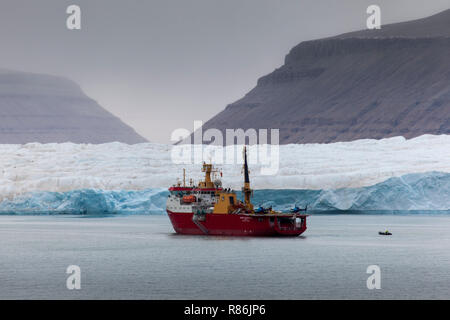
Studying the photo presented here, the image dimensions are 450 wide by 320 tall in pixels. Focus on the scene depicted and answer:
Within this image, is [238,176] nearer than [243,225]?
No

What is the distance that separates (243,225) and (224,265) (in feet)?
43.7

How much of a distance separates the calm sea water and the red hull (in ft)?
3.53

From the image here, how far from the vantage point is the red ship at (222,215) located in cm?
5216

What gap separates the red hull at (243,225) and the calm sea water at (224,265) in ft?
3.53

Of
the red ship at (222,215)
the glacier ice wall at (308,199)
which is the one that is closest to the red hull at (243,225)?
the red ship at (222,215)

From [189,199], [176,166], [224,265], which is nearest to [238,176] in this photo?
[176,166]

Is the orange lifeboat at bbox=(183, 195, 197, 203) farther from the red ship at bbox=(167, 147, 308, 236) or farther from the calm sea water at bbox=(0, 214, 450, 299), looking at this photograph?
the calm sea water at bbox=(0, 214, 450, 299)

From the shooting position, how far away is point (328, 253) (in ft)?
148

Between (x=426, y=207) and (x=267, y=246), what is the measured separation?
114 ft

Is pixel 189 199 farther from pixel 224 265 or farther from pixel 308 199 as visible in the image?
pixel 308 199

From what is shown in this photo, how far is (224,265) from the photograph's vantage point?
38969 millimetres

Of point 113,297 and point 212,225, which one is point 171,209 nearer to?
point 212,225

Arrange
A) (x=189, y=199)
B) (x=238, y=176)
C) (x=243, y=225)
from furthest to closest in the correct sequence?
(x=238, y=176)
(x=189, y=199)
(x=243, y=225)

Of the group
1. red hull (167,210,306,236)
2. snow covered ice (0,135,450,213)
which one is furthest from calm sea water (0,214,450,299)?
snow covered ice (0,135,450,213)
